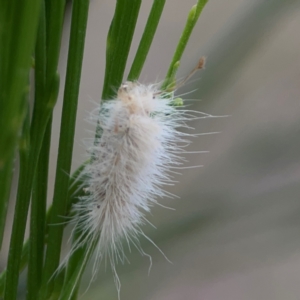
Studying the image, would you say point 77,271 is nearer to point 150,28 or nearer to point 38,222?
point 38,222

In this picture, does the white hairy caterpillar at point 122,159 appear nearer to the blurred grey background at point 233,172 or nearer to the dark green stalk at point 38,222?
the dark green stalk at point 38,222

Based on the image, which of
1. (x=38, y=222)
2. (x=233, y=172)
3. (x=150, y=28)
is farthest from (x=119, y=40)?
(x=233, y=172)

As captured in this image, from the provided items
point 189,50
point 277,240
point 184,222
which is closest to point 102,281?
point 184,222

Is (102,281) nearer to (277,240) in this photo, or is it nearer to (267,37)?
(277,240)

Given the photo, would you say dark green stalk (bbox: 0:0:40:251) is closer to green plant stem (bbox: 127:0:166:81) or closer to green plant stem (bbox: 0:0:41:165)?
green plant stem (bbox: 0:0:41:165)

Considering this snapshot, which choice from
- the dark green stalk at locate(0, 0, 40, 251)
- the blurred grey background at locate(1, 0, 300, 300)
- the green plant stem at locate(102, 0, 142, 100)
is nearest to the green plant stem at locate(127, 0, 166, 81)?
the green plant stem at locate(102, 0, 142, 100)

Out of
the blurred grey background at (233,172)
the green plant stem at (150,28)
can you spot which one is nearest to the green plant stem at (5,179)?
the green plant stem at (150,28)
